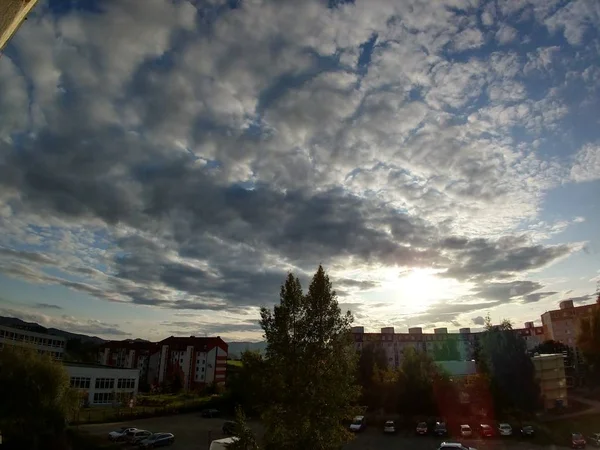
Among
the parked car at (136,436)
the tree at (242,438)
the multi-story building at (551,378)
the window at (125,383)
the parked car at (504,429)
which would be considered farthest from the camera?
the window at (125,383)

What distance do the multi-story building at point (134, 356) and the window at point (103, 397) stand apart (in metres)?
37.4

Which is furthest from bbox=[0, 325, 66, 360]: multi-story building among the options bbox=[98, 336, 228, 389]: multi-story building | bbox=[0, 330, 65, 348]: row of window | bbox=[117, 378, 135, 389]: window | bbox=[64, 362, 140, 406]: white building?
bbox=[64, 362, 140, 406]: white building

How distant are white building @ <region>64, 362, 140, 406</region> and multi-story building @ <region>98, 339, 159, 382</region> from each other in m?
34.2

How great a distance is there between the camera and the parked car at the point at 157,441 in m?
38.2

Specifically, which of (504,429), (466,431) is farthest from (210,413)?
(504,429)

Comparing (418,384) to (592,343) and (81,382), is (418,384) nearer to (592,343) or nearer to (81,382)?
(592,343)

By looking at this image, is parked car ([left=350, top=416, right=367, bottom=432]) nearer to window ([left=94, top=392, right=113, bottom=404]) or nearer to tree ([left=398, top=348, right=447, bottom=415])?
tree ([left=398, top=348, right=447, bottom=415])

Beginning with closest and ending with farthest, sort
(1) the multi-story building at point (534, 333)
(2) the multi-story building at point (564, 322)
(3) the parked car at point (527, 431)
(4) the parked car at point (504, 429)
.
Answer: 1. (3) the parked car at point (527, 431)
2. (4) the parked car at point (504, 429)
3. (2) the multi-story building at point (564, 322)
4. (1) the multi-story building at point (534, 333)

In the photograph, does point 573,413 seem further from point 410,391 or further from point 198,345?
point 198,345

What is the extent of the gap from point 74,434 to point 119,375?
137 ft

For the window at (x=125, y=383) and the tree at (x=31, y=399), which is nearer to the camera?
the tree at (x=31, y=399)

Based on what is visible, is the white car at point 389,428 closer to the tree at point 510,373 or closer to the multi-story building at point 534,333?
the tree at point 510,373

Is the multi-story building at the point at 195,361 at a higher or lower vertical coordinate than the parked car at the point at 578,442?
higher

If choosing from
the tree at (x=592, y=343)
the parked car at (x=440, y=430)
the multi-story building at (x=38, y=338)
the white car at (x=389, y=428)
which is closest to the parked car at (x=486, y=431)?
the parked car at (x=440, y=430)
